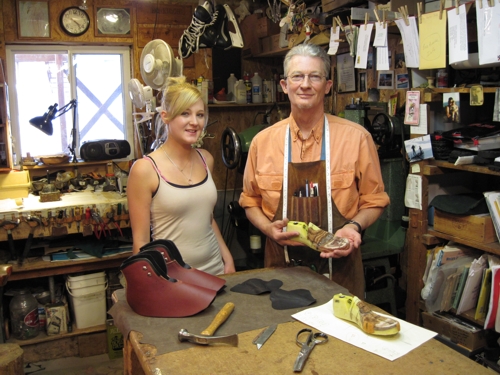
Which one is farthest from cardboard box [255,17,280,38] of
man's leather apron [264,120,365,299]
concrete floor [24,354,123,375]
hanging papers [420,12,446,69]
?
concrete floor [24,354,123,375]

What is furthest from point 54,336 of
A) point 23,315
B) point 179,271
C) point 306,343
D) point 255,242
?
point 306,343

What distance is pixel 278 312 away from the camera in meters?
1.54

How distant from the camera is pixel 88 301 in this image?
3.68 m

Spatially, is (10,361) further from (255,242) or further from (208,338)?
(255,242)

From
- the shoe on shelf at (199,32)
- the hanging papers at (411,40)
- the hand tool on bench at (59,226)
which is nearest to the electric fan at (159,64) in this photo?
the shoe on shelf at (199,32)

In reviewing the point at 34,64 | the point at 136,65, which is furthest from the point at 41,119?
the point at 136,65

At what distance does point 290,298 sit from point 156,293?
1.40 ft

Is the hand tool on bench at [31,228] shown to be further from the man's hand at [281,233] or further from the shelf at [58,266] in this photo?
the man's hand at [281,233]

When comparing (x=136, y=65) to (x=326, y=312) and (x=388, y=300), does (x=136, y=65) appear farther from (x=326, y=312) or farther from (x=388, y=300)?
(x=326, y=312)

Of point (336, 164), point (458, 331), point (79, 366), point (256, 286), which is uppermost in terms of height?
point (336, 164)

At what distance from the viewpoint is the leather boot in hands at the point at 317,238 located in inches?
71.8

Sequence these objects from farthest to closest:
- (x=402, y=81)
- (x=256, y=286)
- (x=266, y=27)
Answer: (x=266, y=27)
(x=402, y=81)
(x=256, y=286)

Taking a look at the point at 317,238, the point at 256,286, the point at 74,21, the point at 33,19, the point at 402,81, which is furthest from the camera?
the point at 74,21

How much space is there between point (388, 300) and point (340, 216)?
1.20 m
